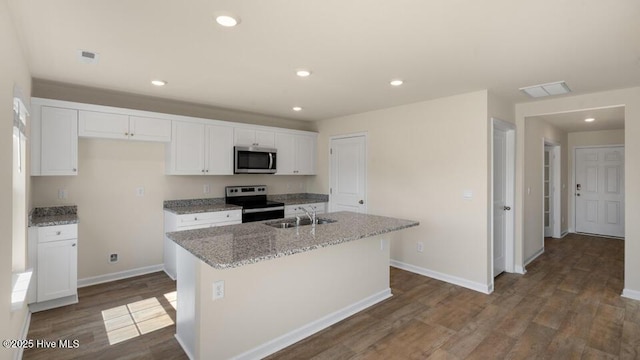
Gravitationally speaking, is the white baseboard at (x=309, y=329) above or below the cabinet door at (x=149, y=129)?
below

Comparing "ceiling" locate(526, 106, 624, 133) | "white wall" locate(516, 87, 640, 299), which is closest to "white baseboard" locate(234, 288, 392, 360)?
"white wall" locate(516, 87, 640, 299)

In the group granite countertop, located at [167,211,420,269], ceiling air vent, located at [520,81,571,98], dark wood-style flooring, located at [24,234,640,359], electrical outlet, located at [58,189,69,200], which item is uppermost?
Answer: ceiling air vent, located at [520,81,571,98]

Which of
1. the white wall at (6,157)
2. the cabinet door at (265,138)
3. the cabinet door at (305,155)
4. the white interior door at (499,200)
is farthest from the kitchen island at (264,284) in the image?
the cabinet door at (305,155)

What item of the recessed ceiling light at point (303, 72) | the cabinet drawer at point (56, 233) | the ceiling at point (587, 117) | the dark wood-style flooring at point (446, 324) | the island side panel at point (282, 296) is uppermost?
the recessed ceiling light at point (303, 72)

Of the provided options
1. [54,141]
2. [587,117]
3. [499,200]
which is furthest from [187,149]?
[587,117]

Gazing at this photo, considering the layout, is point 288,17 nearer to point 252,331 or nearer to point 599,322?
point 252,331

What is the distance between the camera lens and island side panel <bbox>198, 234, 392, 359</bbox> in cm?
215

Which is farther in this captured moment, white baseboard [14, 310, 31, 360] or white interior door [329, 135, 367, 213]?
white interior door [329, 135, 367, 213]

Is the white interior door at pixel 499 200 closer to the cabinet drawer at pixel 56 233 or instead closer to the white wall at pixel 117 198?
the white wall at pixel 117 198

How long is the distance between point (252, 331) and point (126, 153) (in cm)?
298

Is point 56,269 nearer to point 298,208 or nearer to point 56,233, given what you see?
point 56,233

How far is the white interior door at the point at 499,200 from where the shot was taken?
402cm

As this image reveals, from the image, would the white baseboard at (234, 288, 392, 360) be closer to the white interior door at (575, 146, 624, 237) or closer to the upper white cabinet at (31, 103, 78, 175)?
the upper white cabinet at (31, 103, 78, 175)

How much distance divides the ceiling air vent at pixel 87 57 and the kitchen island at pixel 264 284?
159cm
